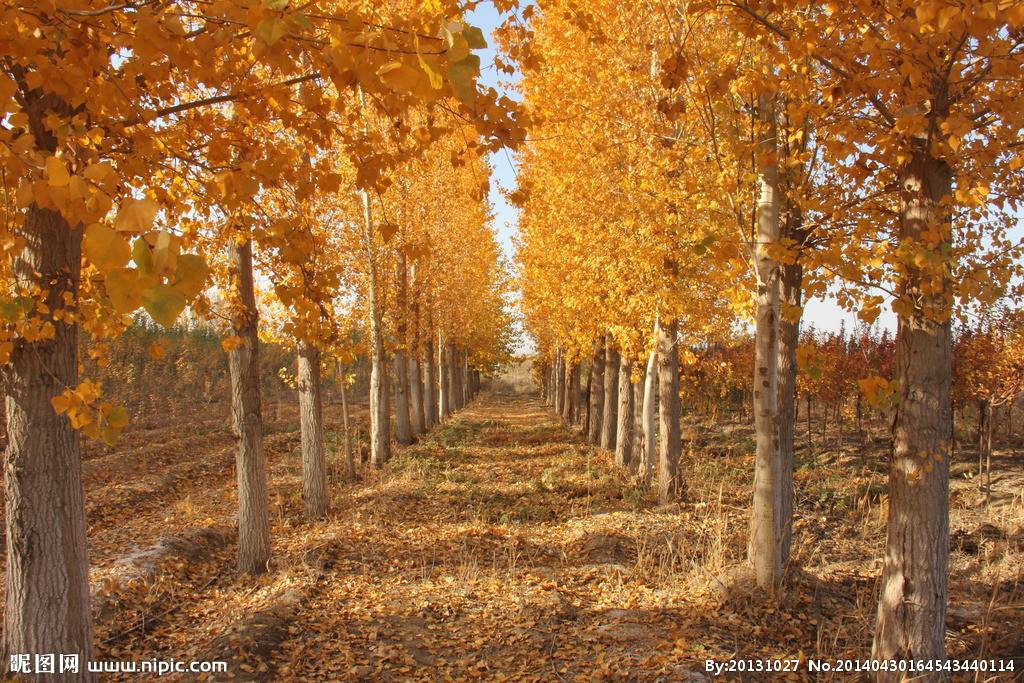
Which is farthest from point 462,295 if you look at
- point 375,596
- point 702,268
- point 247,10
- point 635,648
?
point 247,10

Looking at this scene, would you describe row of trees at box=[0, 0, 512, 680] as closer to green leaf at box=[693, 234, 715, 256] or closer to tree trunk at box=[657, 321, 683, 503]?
green leaf at box=[693, 234, 715, 256]

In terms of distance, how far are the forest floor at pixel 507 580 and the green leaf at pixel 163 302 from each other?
4033 millimetres

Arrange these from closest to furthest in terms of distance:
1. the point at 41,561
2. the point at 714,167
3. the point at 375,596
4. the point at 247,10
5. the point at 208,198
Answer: the point at 247,10, the point at 41,561, the point at 208,198, the point at 375,596, the point at 714,167

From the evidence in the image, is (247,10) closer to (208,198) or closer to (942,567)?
(208,198)

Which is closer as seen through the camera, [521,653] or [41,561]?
[41,561]

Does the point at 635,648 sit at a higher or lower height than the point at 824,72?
lower

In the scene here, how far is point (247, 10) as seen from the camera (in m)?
1.86

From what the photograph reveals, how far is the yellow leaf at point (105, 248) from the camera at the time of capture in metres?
1.25

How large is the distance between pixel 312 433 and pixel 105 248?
342 inches

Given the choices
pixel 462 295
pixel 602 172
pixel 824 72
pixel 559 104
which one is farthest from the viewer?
pixel 462 295

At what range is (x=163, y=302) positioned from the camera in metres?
1.24

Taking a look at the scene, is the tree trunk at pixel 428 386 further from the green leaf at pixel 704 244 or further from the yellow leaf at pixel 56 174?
the yellow leaf at pixel 56 174

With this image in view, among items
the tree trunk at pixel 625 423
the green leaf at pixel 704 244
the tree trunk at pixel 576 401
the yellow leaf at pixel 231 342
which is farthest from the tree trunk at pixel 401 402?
the green leaf at pixel 704 244

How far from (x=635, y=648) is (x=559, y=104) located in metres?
8.57
